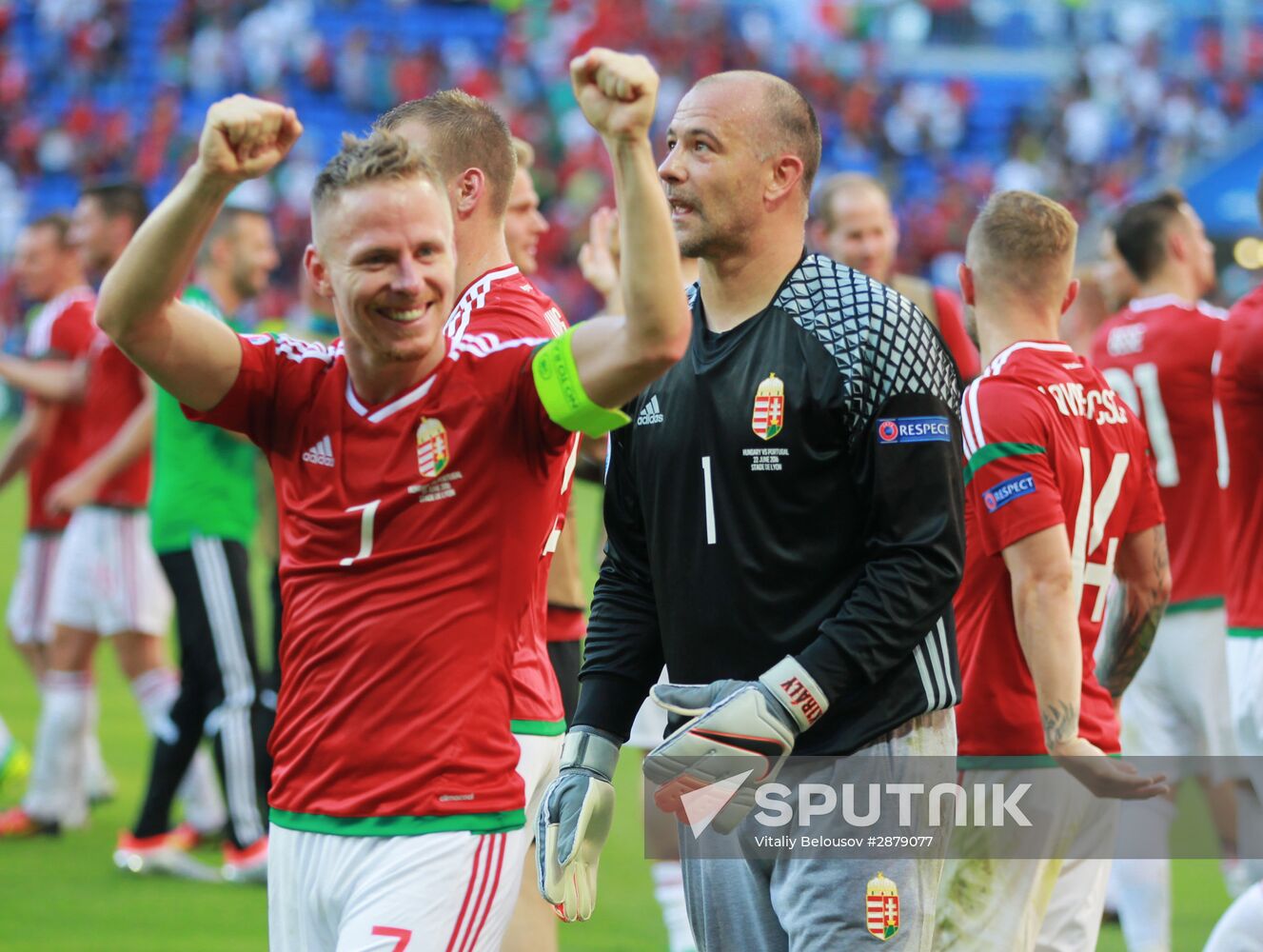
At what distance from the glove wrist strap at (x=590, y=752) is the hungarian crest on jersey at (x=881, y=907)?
1.93 ft

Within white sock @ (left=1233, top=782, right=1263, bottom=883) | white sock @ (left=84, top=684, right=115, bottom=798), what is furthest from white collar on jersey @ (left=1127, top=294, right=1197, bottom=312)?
white sock @ (left=84, top=684, right=115, bottom=798)

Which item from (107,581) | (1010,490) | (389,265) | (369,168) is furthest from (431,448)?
(107,581)

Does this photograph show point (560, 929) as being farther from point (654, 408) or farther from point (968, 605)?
point (654, 408)

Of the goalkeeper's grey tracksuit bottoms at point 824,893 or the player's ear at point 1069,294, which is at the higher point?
the player's ear at point 1069,294

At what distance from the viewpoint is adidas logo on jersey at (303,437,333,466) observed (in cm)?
321

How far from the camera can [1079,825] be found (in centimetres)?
421

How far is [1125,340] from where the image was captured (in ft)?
22.0

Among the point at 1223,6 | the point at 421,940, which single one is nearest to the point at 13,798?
the point at 421,940

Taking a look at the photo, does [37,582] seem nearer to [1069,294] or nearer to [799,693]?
[1069,294]

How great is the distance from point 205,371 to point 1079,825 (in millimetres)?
2412

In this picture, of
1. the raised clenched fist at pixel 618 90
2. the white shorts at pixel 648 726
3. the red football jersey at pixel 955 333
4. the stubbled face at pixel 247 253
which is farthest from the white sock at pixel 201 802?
the raised clenched fist at pixel 618 90

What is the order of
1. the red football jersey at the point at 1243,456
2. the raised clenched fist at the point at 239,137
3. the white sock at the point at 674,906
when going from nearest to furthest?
the raised clenched fist at the point at 239,137 < the red football jersey at the point at 1243,456 < the white sock at the point at 674,906

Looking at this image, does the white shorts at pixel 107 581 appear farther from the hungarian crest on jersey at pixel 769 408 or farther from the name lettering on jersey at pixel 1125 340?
the hungarian crest on jersey at pixel 769 408

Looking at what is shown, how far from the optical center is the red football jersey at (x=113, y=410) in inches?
319
